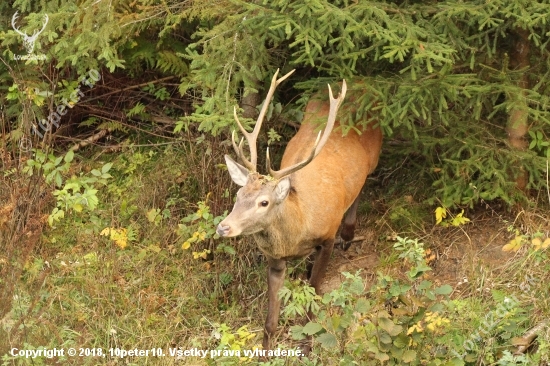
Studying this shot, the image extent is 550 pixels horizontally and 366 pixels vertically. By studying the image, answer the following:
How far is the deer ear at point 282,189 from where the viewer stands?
615 centimetres

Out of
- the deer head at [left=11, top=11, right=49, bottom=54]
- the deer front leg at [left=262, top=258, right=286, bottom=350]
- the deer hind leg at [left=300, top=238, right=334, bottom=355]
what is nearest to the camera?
the deer front leg at [left=262, top=258, right=286, bottom=350]

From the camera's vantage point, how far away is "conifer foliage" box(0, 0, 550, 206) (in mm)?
6348

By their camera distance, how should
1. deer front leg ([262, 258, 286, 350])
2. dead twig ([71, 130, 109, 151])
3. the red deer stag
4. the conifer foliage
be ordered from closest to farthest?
1. the red deer stag
2. the conifer foliage
3. deer front leg ([262, 258, 286, 350])
4. dead twig ([71, 130, 109, 151])

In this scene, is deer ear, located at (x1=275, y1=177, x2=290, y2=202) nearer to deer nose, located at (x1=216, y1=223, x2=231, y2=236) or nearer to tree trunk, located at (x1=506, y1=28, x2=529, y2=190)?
deer nose, located at (x1=216, y1=223, x2=231, y2=236)

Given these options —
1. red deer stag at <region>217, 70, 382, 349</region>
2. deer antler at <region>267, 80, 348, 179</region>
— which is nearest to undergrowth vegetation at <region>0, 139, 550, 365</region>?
red deer stag at <region>217, 70, 382, 349</region>

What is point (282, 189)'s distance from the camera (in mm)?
6184

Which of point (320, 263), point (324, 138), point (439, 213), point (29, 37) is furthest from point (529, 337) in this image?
point (29, 37)

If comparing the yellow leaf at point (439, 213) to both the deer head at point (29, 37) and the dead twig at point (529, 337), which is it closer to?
the dead twig at point (529, 337)

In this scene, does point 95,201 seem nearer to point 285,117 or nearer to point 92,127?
point 285,117

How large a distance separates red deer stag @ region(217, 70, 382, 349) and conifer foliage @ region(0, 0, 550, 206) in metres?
0.28

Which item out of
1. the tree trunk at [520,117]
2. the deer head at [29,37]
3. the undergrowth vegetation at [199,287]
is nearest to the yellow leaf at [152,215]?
the undergrowth vegetation at [199,287]

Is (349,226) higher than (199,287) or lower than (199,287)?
higher

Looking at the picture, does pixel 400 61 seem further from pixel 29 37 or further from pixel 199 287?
pixel 29 37

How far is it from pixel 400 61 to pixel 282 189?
126cm
